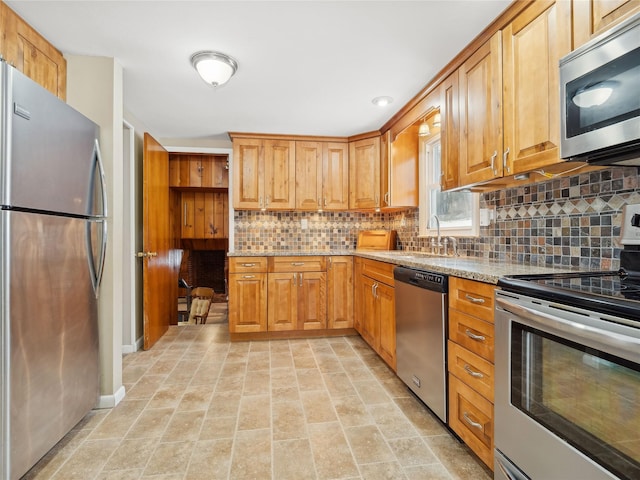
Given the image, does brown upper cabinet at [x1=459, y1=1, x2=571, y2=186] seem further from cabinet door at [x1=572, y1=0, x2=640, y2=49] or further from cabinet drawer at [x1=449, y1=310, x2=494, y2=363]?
cabinet drawer at [x1=449, y1=310, x2=494, y2=363]

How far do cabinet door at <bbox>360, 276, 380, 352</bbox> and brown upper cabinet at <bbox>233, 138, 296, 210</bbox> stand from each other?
1.34 m

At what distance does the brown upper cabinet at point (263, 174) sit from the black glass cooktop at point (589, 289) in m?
2.82

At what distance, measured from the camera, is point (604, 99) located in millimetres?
1154

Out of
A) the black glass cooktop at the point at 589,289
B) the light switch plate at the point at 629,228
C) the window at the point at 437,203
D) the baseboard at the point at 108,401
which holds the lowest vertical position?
the baseboard at the point at 108,401

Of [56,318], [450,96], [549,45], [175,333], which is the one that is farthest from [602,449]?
[175,333]

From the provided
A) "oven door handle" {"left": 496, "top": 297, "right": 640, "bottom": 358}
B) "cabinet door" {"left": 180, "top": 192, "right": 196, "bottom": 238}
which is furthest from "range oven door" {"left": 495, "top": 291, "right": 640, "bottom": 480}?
"cabinet door" {"left": 180, "top": 192, "right": 196, "bottom": 238}

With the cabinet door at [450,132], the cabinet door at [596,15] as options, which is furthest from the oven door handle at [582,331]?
the cabinet door at [450,132]

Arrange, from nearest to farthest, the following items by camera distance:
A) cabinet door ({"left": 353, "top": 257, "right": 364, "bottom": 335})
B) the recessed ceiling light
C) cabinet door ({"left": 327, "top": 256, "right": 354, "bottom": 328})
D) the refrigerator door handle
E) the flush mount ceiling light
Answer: the refrigerator door handle < the flush mount ceiling light < the recessed ceiling light < cabinet door ({"left": 353, "top": 257, "right": 364, "bottom": 335}) < cabinet door ({"left": 327, "top": 256, "right": 354, "bottom": 328})

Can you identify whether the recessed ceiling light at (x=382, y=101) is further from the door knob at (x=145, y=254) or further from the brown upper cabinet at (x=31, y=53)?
the door knob at (x=145, y=254)

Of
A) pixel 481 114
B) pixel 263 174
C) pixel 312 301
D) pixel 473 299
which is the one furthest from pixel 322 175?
pixel 473 299

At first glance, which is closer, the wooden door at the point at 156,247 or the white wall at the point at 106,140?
the white wall at the point at 106,140

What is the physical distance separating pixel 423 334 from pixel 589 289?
104 cm

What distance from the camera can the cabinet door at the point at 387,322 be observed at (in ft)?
8.36

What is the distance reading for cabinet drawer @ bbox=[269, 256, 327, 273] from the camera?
349cm
